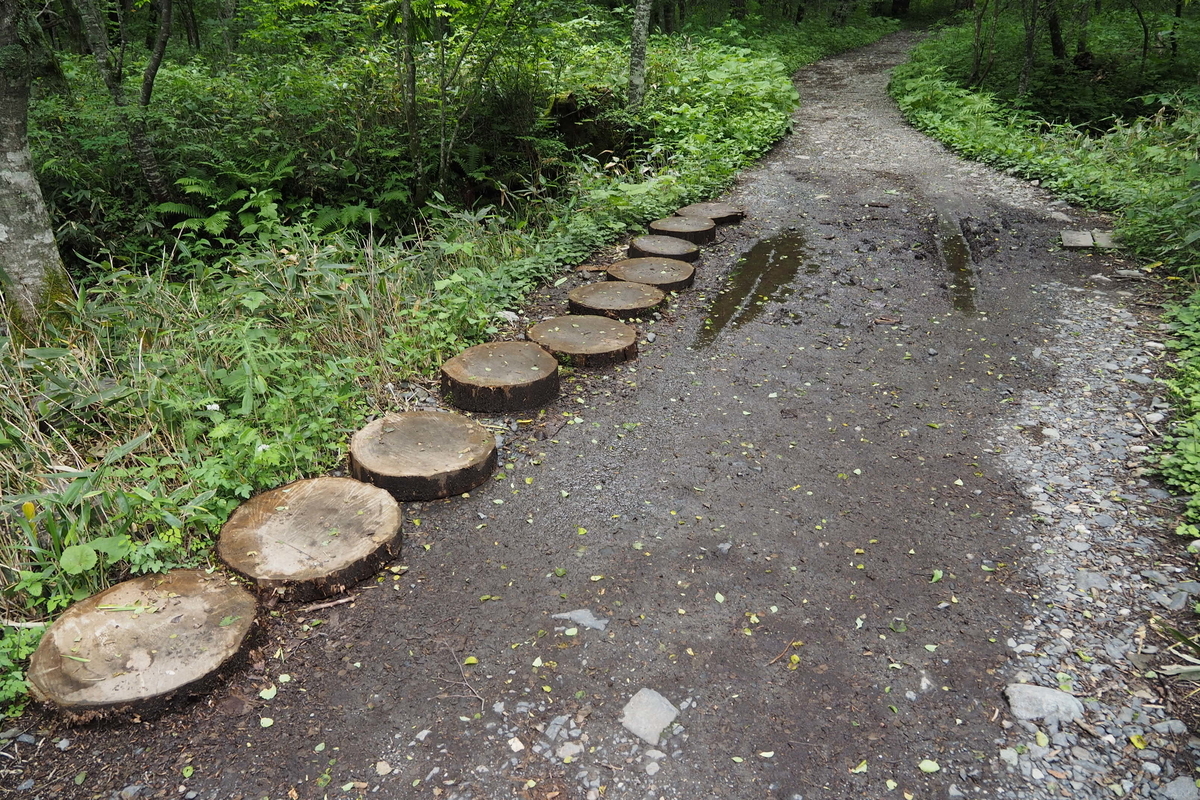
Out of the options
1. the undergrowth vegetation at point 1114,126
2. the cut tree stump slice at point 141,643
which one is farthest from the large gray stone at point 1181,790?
the cut tree stump slice at point 141,643

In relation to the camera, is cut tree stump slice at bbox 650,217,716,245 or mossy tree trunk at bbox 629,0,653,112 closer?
cut tree stump slice at bbox 650,217,716,245

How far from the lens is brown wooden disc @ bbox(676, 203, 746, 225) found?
277 inches

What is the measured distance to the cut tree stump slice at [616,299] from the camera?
511 centimetres

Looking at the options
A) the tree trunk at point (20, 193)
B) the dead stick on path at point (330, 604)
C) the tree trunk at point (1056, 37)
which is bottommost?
the dead stick on path at point (330, 604)

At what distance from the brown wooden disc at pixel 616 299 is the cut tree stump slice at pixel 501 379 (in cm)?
87

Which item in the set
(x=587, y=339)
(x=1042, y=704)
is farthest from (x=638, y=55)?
(x=1042, y=704)

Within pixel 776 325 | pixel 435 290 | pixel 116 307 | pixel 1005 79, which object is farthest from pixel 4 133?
pixel 1005 79

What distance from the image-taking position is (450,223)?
688 cm

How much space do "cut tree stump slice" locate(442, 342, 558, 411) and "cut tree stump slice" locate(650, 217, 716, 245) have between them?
269 centimetres

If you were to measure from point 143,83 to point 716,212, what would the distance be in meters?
5.95

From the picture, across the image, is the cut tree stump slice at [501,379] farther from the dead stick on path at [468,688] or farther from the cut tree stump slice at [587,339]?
the dead stick on path at [468,688]

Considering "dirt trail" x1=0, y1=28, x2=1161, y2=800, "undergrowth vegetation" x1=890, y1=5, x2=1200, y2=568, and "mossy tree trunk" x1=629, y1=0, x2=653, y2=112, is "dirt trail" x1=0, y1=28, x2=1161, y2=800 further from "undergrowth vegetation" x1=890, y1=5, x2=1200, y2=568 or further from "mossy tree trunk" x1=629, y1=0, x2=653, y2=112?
"mossy tree trunk" x1=629, y1=0, x2=653, y2=112

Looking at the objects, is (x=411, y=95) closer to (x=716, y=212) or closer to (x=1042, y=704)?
(x=716, y=212)

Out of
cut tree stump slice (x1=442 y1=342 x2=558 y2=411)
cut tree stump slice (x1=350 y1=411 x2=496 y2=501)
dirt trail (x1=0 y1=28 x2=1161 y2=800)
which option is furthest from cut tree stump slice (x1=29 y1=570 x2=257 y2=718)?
cut tree stump slice (x1=442 y1=342 x2=558 y2=411)
